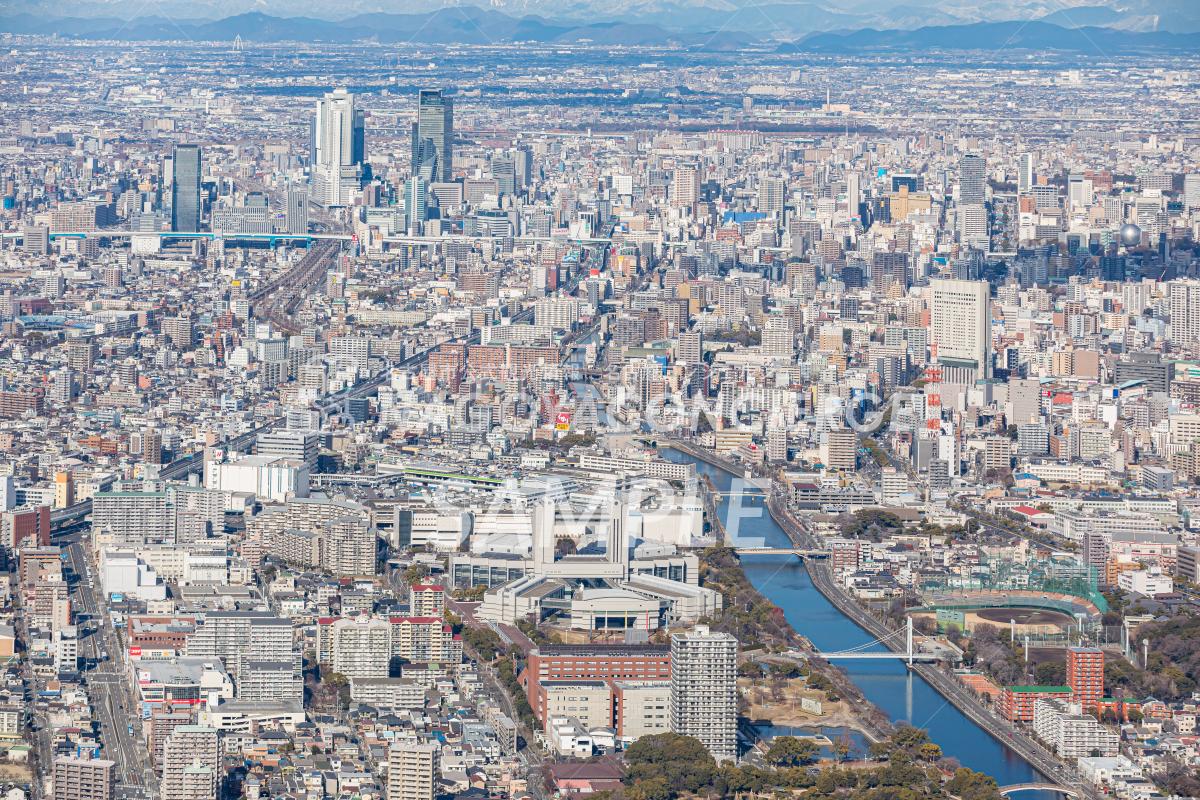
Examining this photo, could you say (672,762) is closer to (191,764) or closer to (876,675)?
(191,764)

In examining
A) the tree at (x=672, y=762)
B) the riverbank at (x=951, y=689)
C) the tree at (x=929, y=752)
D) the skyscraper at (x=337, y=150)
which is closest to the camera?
the tree at (x=672, y=762)

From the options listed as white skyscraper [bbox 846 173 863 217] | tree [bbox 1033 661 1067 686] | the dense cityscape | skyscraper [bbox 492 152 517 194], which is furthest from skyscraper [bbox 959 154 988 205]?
tree [bbox 1033 661 1067 686]

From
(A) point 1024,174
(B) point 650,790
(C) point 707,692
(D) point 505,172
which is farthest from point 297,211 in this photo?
(B) point 650,790

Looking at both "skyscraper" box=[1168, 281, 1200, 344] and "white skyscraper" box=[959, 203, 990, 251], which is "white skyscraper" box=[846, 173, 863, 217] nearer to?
"white skyscraper" box=[959, 203, 990, 251]

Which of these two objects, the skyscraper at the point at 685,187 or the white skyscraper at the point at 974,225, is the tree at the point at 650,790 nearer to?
the white skyscraper at the point at 974,225

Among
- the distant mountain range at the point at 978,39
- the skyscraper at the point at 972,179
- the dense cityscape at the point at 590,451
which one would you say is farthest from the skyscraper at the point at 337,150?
the distant mountain range at the point at 978,39

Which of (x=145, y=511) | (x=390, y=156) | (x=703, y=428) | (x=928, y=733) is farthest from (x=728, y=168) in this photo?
(x=928, y=733)
